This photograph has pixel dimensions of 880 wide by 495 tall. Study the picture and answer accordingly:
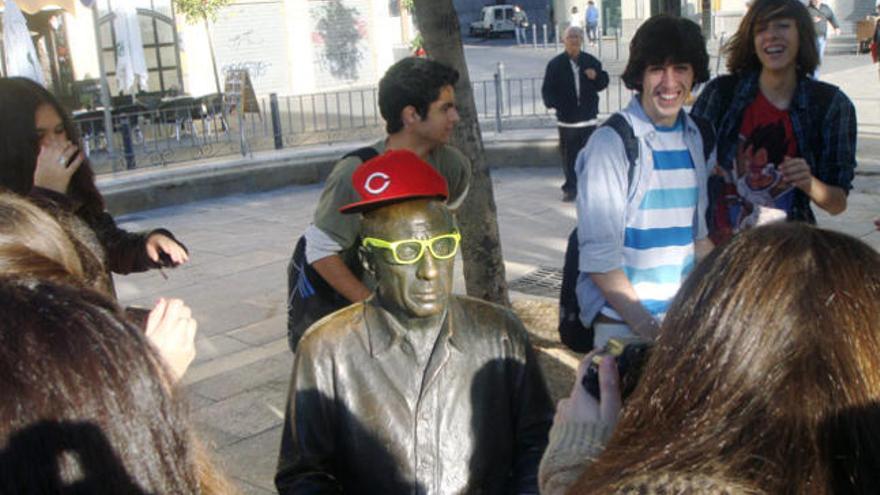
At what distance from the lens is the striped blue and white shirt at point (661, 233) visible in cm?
300

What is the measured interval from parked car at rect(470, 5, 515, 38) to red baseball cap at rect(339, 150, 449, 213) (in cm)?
4437

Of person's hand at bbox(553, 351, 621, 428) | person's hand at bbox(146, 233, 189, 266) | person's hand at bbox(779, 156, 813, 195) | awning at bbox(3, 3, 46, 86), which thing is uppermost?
awning at bbox(3, 3, 46, 86)

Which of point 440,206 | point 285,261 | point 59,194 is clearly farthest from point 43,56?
point 440,206

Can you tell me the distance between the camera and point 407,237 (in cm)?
233

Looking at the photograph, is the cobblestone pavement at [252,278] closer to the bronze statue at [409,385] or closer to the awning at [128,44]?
the bronze statue at [409,385]

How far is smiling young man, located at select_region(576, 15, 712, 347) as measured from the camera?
9.66 feet

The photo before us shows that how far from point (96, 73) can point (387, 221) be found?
21.3 m

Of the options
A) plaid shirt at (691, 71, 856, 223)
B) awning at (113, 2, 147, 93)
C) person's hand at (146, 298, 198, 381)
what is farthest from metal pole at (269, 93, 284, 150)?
person's hand at (146, 298, 198, 381)

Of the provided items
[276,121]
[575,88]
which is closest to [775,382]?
[575,88]

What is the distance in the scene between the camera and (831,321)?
1450mm

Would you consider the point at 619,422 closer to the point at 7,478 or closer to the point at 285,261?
the point at 7,478

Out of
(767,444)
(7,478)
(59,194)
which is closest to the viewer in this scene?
(7,478)

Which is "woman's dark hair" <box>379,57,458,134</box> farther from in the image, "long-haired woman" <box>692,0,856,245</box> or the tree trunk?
the tree trunk

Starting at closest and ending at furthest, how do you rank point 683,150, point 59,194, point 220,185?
point 683,150 < point 59,194 < point 220,185
